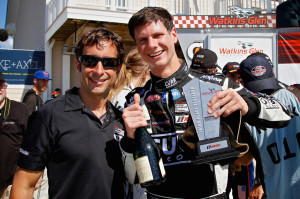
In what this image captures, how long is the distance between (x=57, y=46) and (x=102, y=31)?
11724 millimetres

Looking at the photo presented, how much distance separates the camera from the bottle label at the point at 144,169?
1.57m

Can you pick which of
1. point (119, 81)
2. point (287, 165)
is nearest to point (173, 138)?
point (287, 165)

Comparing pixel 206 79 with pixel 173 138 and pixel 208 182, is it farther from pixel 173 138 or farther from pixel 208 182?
pixel 208 182

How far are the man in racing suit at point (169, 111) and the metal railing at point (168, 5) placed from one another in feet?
25.7

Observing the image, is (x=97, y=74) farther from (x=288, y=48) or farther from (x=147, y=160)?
(x=288, y=48)

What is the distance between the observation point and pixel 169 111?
186 centimetres

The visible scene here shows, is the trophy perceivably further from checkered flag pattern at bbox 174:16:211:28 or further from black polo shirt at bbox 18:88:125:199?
checkered flag pattern at bbox 174:16:211:28

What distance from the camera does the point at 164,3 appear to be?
1088 cm

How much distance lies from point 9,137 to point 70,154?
2.88 metres

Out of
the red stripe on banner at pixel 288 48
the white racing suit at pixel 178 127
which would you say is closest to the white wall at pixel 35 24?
the red stripe on banner at pixel 288 48

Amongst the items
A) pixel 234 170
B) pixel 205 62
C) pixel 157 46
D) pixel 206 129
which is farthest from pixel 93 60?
pixel 205 62

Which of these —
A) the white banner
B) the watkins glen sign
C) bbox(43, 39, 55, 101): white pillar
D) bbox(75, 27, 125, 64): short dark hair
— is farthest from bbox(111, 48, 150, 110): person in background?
bbox(43, 39, 55, 101): white pillar

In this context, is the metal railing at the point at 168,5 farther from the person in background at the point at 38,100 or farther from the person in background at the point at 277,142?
the person in background at the point at 277,142

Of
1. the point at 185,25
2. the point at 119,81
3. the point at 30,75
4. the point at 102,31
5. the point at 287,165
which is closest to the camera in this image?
the point at 102,31
